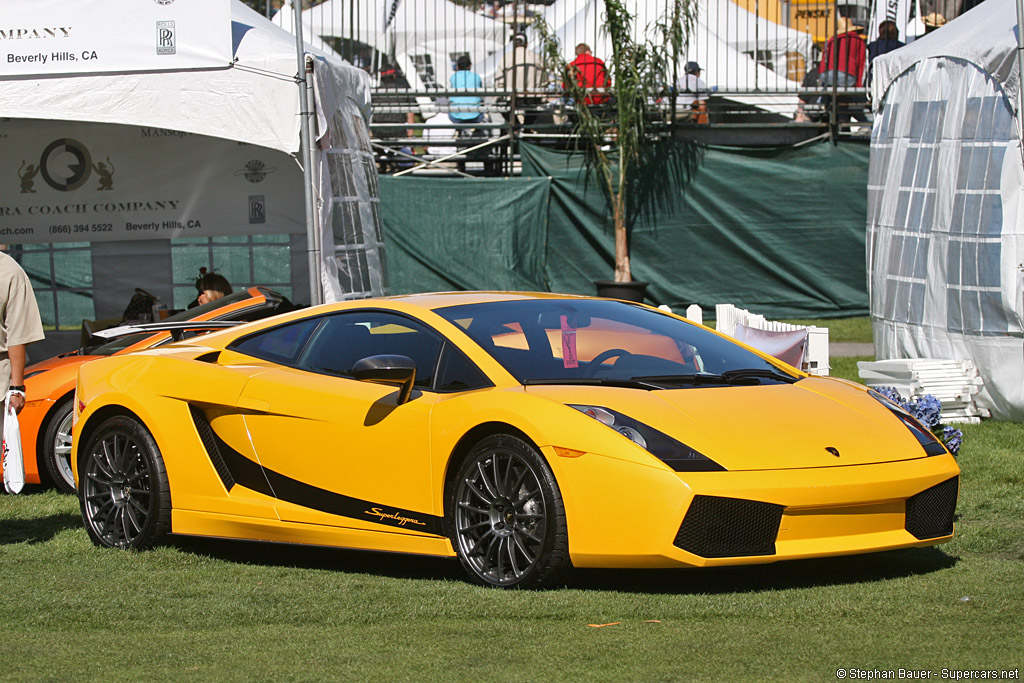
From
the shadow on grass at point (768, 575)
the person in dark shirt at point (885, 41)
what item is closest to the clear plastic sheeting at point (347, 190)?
the shadow on grass at point (768, 575)

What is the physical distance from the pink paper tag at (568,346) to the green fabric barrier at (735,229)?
1276cm

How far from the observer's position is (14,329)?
6570 mm

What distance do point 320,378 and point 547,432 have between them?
4.41 feet

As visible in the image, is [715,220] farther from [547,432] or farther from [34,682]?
[34,682]

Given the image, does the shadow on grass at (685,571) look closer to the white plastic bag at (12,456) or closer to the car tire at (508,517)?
the car tire at (508,517)

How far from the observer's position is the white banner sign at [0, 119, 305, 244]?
13.4m

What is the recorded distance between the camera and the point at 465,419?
5309 mm

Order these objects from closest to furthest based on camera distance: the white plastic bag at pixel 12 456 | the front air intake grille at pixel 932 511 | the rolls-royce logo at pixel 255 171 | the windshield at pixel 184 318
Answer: the front air intake grille at pixel 932 511 → the white plastic bag at pixel 12 456 → the windshield at pixel 184 318 → the rolls-royce logo at pixel 255 171

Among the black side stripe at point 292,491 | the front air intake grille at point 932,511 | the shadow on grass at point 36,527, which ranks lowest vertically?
the shadow on grass at point 36,527

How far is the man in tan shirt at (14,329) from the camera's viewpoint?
657 cm

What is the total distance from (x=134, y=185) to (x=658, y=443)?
10.2m

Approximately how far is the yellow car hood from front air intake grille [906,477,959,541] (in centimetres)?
16

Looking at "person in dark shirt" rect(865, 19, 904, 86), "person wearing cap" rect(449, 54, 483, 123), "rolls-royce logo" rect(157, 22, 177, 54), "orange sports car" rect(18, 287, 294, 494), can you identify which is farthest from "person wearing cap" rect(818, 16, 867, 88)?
"orange sports car" rect(18, 287, 294, 494)

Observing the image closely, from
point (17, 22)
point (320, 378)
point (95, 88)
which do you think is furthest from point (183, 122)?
point (320, 378)
